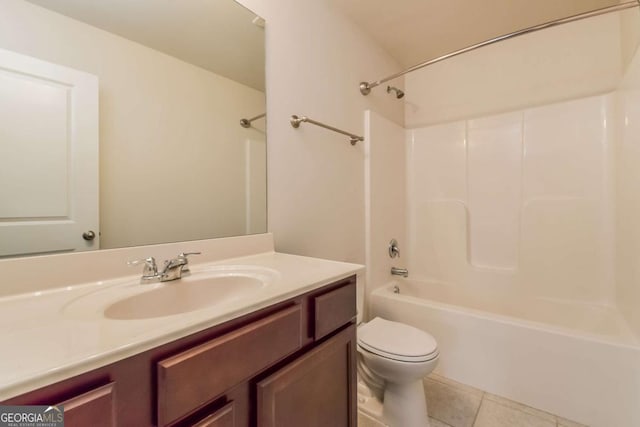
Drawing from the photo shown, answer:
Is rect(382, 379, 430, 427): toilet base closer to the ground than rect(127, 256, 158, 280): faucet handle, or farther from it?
closer to the ground

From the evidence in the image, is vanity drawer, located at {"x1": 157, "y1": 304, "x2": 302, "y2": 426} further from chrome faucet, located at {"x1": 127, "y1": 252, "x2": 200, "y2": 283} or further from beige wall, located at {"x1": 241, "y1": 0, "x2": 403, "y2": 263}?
beige wall, located at {"x1": 241, "y1": 0, "x2": 403, "y2": 263}

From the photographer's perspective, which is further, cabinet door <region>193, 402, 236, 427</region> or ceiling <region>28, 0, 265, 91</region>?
ceiling <region>28, 0, 265, 91</region>

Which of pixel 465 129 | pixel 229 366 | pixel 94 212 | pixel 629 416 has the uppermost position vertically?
pixel 465 129

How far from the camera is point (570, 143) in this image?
1.81 m

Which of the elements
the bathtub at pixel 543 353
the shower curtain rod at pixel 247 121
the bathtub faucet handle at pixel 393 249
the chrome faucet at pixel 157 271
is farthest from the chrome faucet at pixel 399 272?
the chrome faucet at pixel 157 271

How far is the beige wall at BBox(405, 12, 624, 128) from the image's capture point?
1.71 meters

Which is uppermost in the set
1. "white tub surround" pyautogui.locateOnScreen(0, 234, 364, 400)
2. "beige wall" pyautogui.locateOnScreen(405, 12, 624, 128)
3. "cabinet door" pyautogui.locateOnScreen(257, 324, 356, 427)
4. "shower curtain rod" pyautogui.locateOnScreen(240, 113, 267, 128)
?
"beige wall" pyautogui.locateOnScreen(405, 12, 624, 128)

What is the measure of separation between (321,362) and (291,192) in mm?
813

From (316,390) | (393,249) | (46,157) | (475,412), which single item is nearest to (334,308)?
(316,390)

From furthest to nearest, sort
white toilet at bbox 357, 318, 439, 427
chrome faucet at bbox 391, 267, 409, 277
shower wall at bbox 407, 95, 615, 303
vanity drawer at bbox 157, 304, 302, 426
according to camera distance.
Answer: chrome faucet at bbox 391, 267, 409, 277
shower wall at bbox 407, 95, 615, 303
white toilet at bbox 357, 318, 439, 427
vanity drawer at bbox 157, 304, 302, 426

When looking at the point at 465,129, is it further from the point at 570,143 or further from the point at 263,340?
the point at 263,340

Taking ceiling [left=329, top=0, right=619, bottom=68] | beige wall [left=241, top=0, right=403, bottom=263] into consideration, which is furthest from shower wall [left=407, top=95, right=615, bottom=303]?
beige wall [left=241, top=0, right=403, bottom=263]

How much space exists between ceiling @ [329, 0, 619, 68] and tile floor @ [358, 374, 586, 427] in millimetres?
2272

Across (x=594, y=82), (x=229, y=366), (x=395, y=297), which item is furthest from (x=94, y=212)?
(x=594, y=82)
